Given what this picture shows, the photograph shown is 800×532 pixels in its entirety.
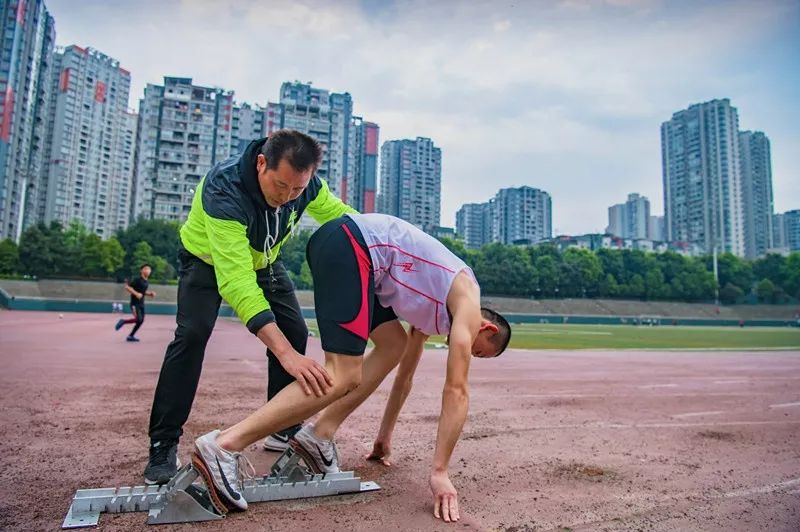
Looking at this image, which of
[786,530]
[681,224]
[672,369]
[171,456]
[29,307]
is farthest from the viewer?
[681,224]

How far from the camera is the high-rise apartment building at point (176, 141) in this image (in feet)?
268

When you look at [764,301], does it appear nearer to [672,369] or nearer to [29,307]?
[672,369]

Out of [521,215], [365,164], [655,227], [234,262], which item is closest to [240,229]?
[234,262]

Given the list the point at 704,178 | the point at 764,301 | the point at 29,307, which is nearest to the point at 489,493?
the point at 29,307

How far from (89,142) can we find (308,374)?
101789 millimetres

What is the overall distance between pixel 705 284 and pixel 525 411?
8602 cm

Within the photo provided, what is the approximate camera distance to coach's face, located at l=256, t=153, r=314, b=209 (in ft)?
8.29

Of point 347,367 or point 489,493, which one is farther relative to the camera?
point 489,493

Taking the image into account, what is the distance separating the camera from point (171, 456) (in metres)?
2.76

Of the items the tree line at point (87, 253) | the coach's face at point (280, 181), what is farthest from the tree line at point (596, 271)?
the coach's face at point (280, 181)

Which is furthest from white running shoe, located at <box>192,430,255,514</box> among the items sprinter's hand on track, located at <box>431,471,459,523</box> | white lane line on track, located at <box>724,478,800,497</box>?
white lane line on track, located at <box>724,478,800,497</box>

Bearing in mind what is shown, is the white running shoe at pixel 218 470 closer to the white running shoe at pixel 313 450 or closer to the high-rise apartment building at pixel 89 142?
the white running shoe at pixel 313 450

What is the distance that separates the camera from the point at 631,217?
156 metres

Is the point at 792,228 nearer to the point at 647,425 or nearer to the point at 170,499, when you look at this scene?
the point at 647,425
